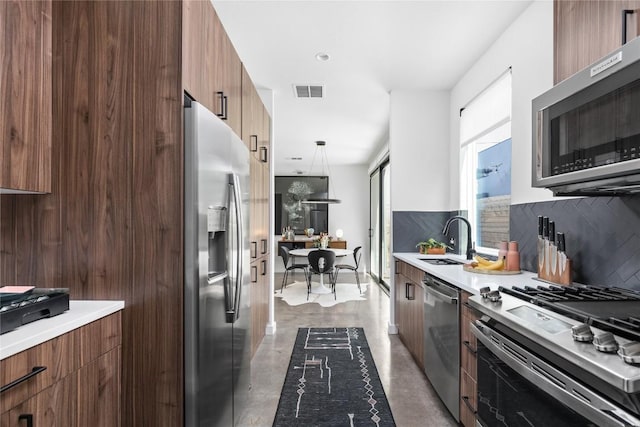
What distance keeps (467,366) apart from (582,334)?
1.09m

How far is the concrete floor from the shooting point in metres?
2.37

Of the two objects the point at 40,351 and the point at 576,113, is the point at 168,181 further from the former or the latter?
the point at 576,113

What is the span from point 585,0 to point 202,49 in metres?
1.70

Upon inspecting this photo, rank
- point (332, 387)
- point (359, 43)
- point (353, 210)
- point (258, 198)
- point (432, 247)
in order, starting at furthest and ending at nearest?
point (353, 210) → point (432, 247) → point (258, 198) → point (359, 43) → point (332, 387)

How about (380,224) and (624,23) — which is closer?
(624,23)

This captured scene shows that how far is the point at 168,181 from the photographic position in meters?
1.57

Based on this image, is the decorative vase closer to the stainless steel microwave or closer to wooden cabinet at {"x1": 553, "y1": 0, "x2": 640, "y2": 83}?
the stainless steel microwave

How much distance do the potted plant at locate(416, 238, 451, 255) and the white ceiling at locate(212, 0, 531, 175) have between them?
1693 mm

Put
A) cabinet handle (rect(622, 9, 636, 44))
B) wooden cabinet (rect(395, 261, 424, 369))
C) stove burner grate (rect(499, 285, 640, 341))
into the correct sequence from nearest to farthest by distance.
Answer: stove burner grate (rect(499, 285, 640, 341)), cabinet handle (rect(622, 9, 636, 44)), wooden cabinet (rect(395, 261, 424, 369))

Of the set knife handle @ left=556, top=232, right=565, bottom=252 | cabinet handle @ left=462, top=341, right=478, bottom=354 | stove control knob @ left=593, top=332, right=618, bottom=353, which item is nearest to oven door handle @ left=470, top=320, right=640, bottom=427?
stove control knob @ left=593, top=332, right=618, bottom=353

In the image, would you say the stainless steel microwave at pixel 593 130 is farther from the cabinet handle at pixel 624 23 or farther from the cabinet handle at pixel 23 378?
the cabinet handle at pixel 23 378

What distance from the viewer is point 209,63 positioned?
197 cm

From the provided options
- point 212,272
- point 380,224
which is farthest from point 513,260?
point 380,224

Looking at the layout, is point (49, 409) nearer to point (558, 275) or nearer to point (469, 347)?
point (469, 347)
